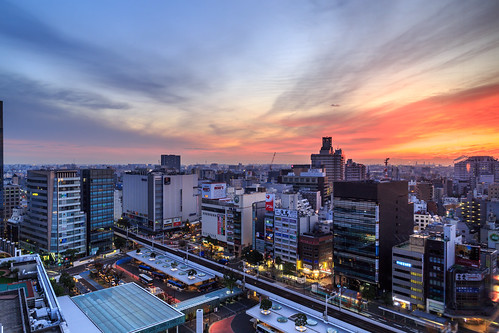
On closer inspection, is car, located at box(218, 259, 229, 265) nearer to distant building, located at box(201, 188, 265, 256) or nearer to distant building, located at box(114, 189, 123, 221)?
distant building, located at box(201, 188, 265, 256)

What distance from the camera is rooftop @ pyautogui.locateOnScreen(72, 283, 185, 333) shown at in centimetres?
3055

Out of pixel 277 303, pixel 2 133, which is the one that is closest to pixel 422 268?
pixel 277 303

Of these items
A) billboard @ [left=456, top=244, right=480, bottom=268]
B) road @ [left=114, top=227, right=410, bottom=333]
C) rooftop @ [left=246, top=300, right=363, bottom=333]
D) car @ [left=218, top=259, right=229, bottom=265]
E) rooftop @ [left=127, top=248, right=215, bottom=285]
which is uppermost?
billboard @ [left=456, top=244, right=480, bottom=268]

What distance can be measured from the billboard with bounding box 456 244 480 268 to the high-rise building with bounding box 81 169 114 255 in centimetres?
6574

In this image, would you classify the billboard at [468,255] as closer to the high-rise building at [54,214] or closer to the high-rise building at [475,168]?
the high-rise building at [54,214]

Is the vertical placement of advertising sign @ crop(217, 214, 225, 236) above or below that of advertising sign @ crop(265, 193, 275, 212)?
below

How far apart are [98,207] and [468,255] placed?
6789 cm

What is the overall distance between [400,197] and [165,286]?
134ft

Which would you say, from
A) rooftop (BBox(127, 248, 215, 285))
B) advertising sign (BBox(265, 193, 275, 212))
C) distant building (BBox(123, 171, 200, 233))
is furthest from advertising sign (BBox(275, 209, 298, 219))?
distant building (BBox(123, 171, 200, 233))

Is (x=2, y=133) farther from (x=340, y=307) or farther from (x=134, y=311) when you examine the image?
(x=340, y=307)

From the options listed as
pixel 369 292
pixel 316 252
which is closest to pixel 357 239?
pixel 369 292

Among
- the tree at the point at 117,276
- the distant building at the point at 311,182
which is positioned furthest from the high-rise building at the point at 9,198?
the distant building at the point at 311,182

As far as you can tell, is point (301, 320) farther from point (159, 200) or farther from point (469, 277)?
point (159, 200)

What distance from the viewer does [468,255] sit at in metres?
41.0
